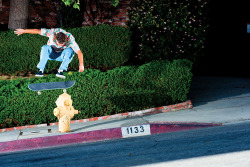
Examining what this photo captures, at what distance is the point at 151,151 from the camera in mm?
6883

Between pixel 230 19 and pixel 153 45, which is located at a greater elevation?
pixel 230 19

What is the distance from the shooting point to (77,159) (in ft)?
21.8

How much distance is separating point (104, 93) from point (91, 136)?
175 centimetres

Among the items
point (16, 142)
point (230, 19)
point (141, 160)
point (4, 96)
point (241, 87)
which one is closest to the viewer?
point (141, 160)

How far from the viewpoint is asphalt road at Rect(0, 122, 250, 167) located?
630cm

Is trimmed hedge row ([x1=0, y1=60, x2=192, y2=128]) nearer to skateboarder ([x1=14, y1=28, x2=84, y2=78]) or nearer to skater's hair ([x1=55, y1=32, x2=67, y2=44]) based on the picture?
skateboarder ([x1=14, y1=28, x2=84, y2=78])

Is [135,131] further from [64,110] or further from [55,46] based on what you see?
[55,46]

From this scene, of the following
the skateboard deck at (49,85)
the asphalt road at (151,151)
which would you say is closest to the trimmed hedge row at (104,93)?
the skateboard deck at (49,85)

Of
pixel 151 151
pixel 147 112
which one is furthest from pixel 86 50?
pixel 151 151

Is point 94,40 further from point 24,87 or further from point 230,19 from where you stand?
point 230,19

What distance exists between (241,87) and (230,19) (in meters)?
4.64

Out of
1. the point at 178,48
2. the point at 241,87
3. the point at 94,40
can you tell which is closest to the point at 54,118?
the point at 94,40

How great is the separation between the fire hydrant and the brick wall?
534 centimetres

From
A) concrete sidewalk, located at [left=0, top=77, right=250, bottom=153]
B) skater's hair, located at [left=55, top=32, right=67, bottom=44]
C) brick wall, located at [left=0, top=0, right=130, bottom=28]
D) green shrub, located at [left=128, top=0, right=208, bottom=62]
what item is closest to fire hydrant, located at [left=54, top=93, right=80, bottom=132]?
concrete sidewalk, located at [left=0, top=77, right=250, bottom=153]
